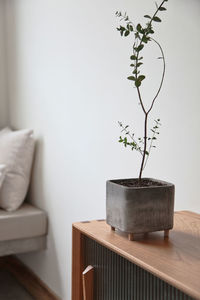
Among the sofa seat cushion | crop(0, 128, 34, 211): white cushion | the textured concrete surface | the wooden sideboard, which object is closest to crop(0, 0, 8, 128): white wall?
crop(0, 128, 34, 211): white cushion

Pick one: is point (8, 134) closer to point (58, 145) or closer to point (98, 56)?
point (58, 145)

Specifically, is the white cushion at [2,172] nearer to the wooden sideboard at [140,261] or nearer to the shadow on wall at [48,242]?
the shadow on wall at [48,242]

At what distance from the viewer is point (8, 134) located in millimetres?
2756

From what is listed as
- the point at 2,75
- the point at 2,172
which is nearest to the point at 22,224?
the point at 2,172

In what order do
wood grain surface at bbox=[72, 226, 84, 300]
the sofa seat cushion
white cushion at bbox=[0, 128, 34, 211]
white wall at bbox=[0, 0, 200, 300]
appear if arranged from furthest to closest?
1. white cushion at bbox=[0, 128, 34, 211]
2. the sofa seat cushion
3. white wall at bbox=[0, 0, 200, 300]
4. wood grain surface at bbox=[72, 226, 84, 300]

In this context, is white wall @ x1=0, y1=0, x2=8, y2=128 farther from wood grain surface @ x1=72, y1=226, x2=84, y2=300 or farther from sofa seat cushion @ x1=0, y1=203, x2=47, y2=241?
wood grain surface @ x1=72, y1=226, x2=84, y2=300

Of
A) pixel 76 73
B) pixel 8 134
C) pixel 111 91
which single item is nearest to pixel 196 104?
pixel 111 91

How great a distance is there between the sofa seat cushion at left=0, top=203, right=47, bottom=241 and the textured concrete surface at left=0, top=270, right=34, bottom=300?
398 millimetres

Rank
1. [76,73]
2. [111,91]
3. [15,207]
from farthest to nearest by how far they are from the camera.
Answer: [15,207]
[76,73]
[111,91]

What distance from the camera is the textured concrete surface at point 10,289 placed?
2.64m

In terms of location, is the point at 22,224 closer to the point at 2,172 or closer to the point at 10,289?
the point at 2,172

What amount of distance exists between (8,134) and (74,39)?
0.84 metres

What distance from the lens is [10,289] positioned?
2758mm

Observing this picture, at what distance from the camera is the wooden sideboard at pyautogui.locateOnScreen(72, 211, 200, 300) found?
0.92 m
